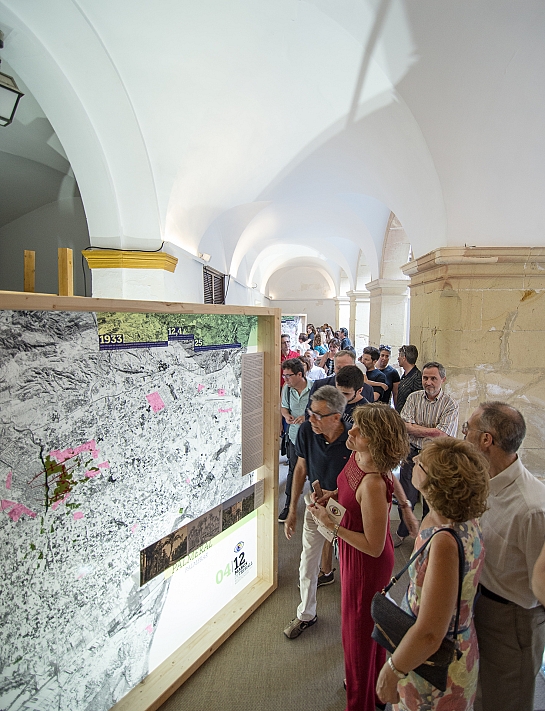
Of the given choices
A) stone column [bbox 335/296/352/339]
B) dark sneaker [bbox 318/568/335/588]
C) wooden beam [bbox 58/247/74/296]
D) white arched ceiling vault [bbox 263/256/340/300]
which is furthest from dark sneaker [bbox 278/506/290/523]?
white arched ceiling vault [bbox 263/256/340/300]

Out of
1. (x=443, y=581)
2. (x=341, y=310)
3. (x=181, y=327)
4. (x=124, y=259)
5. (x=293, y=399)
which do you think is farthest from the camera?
(x=341, y=310)

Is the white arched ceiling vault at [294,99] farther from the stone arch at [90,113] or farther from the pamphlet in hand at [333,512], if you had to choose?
the pamphlet in hand at [333,512]

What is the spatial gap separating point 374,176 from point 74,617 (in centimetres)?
555

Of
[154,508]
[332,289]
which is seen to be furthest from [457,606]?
[332,289]

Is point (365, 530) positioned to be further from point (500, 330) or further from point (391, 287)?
point (391, 287)

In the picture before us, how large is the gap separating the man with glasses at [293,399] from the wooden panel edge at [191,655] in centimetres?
119

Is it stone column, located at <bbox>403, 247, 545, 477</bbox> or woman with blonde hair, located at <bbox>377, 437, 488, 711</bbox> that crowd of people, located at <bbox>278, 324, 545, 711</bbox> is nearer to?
woman with blonde hair, located at <bbox>377, 437, 488, 711</bbox>

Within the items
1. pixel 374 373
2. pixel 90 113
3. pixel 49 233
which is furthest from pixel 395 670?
pixel 49 233

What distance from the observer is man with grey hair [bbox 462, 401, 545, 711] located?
4.64ft

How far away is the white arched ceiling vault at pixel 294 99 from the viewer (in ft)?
10.6

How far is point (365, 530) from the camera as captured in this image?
1610mm

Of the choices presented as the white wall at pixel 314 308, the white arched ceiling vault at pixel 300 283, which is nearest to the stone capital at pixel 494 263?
the white wall at pixel 314 308

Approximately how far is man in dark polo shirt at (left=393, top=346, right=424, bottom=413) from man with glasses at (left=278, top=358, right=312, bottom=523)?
1.03 metres

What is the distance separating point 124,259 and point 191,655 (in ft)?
12.8
